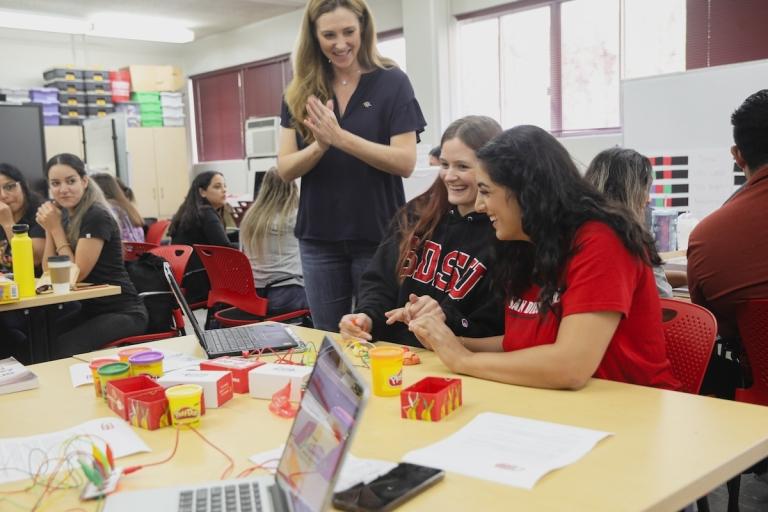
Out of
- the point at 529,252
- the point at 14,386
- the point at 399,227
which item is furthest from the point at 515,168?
the point at 14,386

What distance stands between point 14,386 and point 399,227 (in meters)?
1.14

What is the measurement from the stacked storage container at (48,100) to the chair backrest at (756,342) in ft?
26.0

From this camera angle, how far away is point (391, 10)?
6.84 metres

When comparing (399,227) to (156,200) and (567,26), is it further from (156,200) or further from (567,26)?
(156,200)

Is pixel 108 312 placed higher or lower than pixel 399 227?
lower

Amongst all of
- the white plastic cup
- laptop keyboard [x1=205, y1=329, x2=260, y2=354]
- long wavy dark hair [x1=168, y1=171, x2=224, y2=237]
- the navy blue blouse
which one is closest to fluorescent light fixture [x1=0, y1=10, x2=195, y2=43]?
long wavy dark hair [x1=168, y1=171, x2=224, y2=237]

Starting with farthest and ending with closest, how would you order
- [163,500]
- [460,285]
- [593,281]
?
[460,285], [593,281], [163,500]

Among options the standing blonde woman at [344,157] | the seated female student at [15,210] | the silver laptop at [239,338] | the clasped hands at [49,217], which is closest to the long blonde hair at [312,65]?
the standing blonde woman at [344,157]

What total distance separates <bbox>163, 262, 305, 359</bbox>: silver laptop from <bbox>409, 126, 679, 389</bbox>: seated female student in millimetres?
443

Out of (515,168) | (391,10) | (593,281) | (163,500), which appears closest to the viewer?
(163,500)

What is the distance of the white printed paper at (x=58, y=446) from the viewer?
1.20 metres

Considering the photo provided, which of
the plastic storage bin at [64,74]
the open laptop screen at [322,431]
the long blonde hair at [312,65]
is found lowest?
the open laptop screen at [322,431]

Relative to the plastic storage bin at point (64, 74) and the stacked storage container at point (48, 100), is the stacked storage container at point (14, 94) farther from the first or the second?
the plastic storage bin at point (64, 74)

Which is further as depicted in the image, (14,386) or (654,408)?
(14,386)
